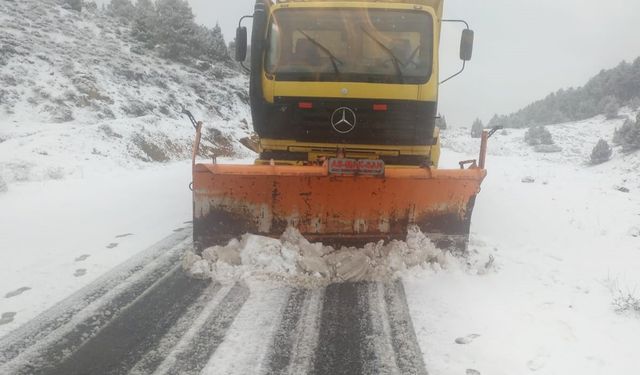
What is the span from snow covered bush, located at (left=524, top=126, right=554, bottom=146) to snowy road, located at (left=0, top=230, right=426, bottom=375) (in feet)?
93.0

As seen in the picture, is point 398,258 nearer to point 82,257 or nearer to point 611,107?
point 82,257

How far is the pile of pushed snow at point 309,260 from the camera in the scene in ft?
13.5

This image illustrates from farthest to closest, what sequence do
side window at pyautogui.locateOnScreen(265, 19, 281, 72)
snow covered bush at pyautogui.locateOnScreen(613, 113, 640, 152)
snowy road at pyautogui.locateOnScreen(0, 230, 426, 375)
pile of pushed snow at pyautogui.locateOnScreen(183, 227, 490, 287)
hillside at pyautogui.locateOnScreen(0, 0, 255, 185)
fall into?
snow covered bush at pyautogui.locateOnScreen(613, 113, 640, 152), hillside at pyautogui.locateOnScreen(0, 0, 255, 185), side window at pyautogui.locateOnScreen(265, 19, 281, 72), pile of pushed snow at pyautogui.locateOnScreen(183, 227, 490, 287), snowy road at pyautogui.locateOnScreen(0, 230, 426, 375)

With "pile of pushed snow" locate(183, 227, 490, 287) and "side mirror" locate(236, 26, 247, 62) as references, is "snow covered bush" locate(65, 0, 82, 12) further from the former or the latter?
"pile of pushed snow" locate(183, 227, 490, 287)

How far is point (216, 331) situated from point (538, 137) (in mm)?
30260

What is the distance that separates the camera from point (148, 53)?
24.8m

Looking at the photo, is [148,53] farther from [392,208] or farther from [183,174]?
[392,208]

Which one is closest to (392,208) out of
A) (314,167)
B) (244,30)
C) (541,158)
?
(314,167)

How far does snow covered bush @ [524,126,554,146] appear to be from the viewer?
1139 inches

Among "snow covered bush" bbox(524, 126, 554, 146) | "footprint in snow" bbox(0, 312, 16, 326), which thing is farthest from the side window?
"snow covered bush" bbox(524, 126, 554, 146)

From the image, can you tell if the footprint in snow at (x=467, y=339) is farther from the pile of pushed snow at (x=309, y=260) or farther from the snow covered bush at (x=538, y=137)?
the snow covered bush at (x=538, y=137)

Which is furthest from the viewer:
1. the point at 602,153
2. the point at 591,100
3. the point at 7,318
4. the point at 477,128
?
the point at 591,100

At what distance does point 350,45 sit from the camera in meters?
5.11

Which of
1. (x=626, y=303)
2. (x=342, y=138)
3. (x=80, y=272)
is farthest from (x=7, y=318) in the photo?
(x=626, y=303)
